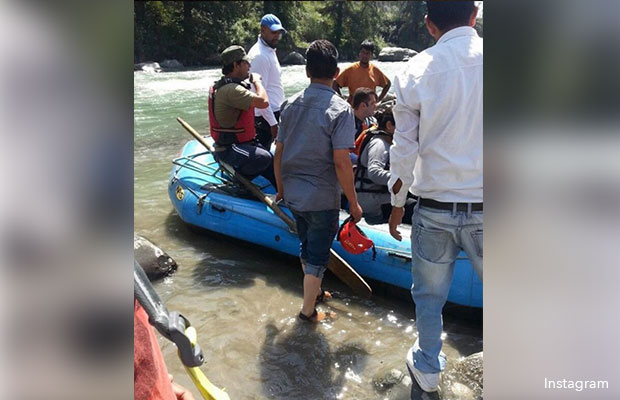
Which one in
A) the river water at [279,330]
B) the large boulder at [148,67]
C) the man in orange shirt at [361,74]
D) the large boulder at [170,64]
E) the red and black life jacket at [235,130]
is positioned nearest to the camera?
the river water at [279,330]

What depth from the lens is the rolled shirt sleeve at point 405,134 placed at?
227 cm

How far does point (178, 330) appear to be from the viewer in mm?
1360

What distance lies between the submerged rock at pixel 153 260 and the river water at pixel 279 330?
92 mm

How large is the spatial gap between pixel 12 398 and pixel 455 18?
2.10 metres

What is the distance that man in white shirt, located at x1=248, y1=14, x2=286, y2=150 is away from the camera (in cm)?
499

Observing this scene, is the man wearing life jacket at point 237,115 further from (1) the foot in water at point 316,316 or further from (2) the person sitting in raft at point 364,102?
(1) the foot in water at point 316,316

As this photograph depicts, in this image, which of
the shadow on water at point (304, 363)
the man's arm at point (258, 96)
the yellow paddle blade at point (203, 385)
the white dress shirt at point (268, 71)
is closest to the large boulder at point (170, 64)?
the white dress shirt at point (268, 71)

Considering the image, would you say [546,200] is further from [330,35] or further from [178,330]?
[330,35]

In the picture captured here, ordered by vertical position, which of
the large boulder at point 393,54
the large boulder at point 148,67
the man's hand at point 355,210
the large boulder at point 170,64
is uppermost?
the large boulder at point 393,54

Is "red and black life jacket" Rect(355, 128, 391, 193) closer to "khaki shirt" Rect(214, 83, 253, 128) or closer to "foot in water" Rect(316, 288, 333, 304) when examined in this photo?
"foot in water" Rect(316, 288, 333, 304)

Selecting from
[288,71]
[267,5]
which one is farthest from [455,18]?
[267,5]

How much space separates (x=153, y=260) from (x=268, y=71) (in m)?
2.03
